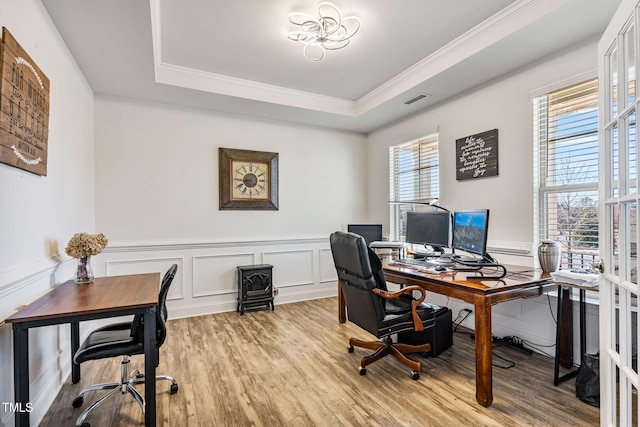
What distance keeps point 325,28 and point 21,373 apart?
2.86m

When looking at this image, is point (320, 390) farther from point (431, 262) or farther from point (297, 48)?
point (297, 48)

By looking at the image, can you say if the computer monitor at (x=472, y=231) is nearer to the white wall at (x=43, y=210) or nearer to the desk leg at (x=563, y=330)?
the desk leg at (x=563, y=330)

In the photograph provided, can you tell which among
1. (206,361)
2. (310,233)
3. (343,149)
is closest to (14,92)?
(206,361)

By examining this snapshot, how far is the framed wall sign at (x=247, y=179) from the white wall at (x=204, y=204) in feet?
0.30

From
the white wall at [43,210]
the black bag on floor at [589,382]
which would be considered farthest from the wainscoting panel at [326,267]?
the black bag on floor at [589,382]

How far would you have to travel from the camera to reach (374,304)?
2.24 m

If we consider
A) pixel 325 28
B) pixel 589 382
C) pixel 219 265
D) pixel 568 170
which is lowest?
pixel 589 382

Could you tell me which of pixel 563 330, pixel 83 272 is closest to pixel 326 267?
pixel 563 330

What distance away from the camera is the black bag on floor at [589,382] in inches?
76.7

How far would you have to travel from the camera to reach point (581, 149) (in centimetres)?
252

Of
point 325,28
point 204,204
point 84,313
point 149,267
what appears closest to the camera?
point 84,313

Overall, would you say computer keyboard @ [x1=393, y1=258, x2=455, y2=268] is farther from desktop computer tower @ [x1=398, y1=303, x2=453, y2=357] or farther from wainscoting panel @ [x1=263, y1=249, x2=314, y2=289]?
wainscoting panel @ [x1=263, y1=249, x2=314, y2=289]

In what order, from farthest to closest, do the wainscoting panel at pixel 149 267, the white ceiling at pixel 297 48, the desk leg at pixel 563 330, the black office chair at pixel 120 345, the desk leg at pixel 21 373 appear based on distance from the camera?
the wainscoting panel at pixel 149 267 → the white ceiling at pixel 297 48 → the desk leg at pixel 563 330 → the black office chair at pixel 120 345 → the desk leg at pixel 21 373

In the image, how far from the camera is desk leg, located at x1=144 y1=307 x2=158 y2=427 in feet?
5.38
